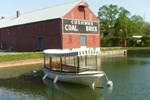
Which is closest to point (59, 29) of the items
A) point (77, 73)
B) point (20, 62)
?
point (20, 62)

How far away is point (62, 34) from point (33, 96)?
115 ft

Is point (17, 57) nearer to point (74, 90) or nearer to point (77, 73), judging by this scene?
point (77, 73)

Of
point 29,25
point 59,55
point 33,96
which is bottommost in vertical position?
point 33,96

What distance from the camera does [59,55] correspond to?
30797 millimetres

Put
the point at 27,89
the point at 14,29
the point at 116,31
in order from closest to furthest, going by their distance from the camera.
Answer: the point at 27,89 → the point at 14,29 → the point at 116,31

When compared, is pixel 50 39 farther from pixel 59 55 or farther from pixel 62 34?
pixel 59 55

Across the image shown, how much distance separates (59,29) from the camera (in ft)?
196

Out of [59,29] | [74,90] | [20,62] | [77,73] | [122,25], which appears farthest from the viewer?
[122,25]

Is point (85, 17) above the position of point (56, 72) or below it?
above

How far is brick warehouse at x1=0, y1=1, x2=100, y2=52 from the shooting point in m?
60.3

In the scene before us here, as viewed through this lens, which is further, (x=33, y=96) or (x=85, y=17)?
(x=85, y=17)

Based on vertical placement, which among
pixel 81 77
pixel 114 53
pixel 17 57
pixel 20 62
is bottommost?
pixel 20 62

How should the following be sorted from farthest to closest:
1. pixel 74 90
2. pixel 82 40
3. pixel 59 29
A: pixel 82 40
pixel 59 29
pixel 74 90

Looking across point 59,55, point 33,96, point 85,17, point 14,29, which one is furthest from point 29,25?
point 33,96
